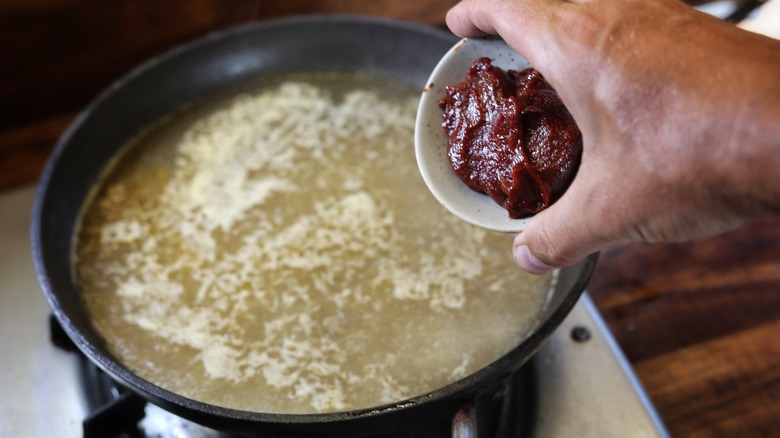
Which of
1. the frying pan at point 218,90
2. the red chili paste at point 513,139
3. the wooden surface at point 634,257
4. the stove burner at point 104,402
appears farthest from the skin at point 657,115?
the stove burner at point 104,402

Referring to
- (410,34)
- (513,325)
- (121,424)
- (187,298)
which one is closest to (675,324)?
(513,325)

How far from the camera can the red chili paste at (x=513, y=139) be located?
977mm

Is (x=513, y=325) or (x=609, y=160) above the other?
(x=609, y=160)

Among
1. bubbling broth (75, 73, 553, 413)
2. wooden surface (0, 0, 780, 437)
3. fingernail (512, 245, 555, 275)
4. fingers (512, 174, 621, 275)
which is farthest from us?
wooden surface (0, 0, 780, 437)

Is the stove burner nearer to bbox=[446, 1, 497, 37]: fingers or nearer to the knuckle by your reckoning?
the knuckle

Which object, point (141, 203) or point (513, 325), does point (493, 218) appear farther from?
point (141, 203)

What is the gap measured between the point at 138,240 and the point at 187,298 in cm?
21

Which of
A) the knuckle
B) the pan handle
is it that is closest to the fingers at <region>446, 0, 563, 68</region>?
the knuckle

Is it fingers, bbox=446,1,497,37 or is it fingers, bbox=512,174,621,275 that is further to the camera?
fingers, bbox=446,1,497,37

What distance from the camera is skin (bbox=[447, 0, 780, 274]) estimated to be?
0.73 m

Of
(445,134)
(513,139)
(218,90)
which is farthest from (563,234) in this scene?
(218,90)

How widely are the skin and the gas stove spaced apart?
1.70 ft

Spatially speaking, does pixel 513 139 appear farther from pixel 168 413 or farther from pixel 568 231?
Answer: pixel 168 413

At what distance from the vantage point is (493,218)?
1052 mm
